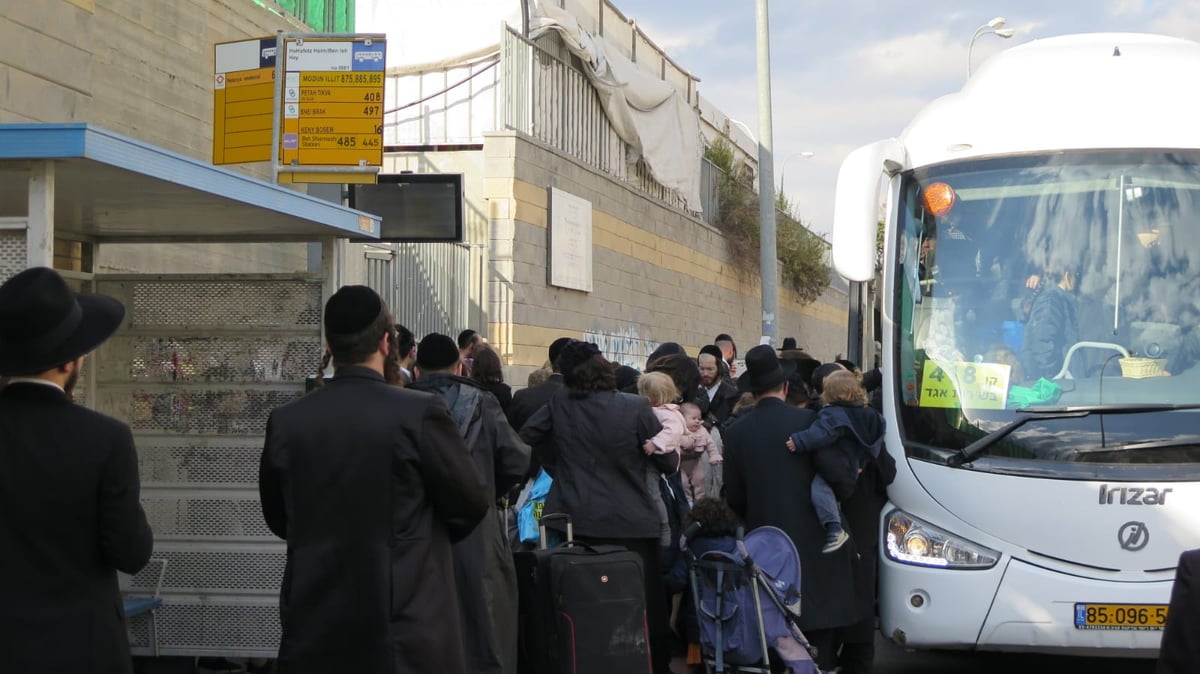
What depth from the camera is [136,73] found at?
10250 mm

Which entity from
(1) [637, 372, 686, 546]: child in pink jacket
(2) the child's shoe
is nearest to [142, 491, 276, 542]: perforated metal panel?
(1) [637, 372, 686, 546]: child in pink jacket

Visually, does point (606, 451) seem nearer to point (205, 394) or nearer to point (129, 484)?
point (205, 394)

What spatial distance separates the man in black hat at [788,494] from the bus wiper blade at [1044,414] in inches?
29.4

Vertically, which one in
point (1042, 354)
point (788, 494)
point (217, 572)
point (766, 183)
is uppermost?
point (766, 183)

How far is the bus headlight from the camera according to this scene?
707 cm

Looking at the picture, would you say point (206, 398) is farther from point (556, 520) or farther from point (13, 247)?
point (13, 247)

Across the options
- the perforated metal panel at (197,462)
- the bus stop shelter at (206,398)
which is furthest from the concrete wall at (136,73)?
the perforated metal panel at (197,462)

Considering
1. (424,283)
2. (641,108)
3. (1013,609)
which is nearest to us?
(1013,609)

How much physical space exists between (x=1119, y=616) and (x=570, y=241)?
11798 mm

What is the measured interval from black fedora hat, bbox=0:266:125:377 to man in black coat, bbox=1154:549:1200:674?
2744mm

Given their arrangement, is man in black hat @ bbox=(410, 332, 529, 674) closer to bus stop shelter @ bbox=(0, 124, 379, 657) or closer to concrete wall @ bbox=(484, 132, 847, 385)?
bus stop shelter @ bbox=(0, 124, 379, 657)

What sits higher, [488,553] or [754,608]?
[488,553]

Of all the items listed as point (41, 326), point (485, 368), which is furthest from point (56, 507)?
point (485, 368)

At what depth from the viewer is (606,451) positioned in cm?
736
